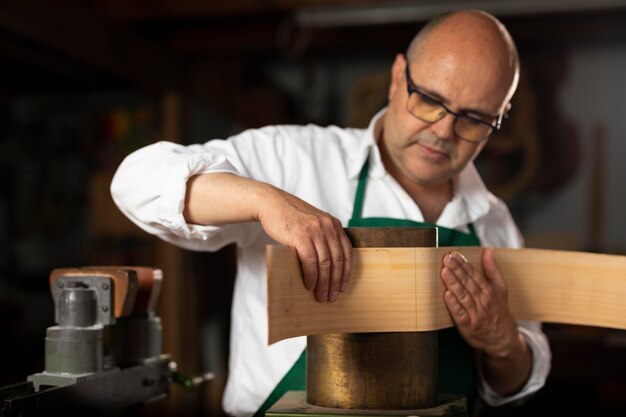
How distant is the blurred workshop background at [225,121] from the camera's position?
5297 mm

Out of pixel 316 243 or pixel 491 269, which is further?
pixel 491 269

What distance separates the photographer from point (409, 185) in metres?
2.50

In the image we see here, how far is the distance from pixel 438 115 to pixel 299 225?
0.80 metres

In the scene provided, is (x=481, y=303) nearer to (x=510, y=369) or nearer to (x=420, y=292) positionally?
(x=420, y=292)

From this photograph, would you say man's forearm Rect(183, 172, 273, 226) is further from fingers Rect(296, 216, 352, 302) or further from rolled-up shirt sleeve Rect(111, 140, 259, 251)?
fingers Rect(296, 216, 352, 302)

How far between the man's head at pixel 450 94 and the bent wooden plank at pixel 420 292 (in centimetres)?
39

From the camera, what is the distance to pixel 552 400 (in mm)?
6008

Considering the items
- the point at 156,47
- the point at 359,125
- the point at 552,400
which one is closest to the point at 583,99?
the point at 359,125

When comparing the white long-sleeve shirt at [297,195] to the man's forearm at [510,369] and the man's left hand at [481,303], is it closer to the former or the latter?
the man's forearm at [510,369]

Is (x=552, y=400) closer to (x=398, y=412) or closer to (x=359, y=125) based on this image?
(x=359, y=125)

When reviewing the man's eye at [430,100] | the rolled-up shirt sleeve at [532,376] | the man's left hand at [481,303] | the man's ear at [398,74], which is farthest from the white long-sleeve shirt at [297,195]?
the man's left hand at [481,303]

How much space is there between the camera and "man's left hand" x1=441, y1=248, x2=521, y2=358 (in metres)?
1.83

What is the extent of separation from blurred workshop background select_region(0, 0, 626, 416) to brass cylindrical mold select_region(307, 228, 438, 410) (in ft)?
10.4

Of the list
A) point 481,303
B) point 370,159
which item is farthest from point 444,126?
point 481,303
